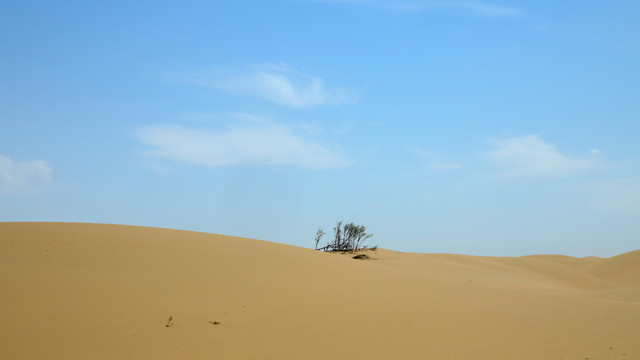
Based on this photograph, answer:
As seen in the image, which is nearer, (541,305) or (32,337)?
(32,337)

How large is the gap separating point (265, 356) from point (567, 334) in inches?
271

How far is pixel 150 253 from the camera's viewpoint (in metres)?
14.9

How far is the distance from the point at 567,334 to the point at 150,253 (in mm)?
11103

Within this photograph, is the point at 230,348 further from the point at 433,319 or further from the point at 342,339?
the point at 433,319

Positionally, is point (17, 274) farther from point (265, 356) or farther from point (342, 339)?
point (342, 339)

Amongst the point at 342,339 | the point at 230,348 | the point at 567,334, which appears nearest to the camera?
the point at 230,348

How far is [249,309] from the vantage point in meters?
11.5

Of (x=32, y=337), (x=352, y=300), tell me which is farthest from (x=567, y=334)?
(x=32, y=337)

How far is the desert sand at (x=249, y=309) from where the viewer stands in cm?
956

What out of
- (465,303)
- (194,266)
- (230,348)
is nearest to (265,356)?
(230,348)

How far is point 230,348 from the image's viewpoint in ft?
31.0

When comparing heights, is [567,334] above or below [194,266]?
below

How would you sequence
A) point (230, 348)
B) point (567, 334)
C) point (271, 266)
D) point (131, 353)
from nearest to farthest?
point (131, 353), point (230, 348), point (567, 334), point (271, 266)

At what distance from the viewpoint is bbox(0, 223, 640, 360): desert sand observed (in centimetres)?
956
